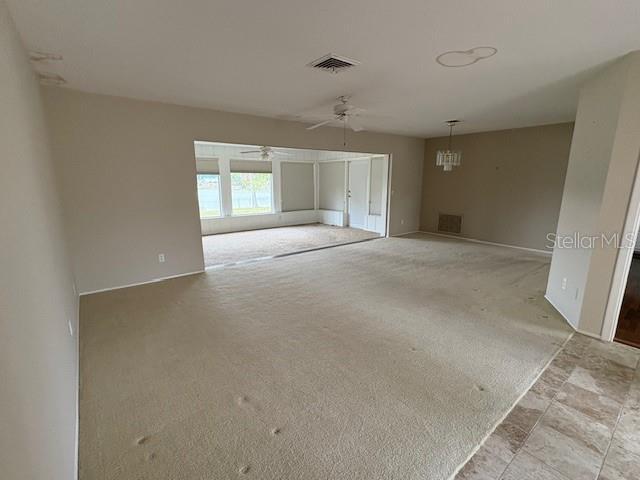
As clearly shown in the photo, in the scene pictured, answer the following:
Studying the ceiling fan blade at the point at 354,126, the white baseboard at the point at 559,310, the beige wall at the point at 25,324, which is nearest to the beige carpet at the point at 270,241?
the ceiling fan blade at the point at 354,126

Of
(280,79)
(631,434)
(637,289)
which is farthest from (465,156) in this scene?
(631,434)

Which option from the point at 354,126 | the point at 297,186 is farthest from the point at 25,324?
the point at 297,186

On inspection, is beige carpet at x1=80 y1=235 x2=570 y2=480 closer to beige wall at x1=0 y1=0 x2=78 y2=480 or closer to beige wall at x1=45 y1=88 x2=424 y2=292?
beige wall at x1=0 y1=0 x2=78 y2=480

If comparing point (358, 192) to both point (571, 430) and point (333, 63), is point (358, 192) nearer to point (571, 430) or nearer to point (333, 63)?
point (333, 63)

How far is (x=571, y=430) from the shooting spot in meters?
1.80

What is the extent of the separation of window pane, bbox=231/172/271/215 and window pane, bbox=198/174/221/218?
44 centimetres

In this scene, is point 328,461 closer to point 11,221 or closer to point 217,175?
point 11,221

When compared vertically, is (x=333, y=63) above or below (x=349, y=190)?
above

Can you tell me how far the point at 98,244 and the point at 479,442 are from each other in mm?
4525

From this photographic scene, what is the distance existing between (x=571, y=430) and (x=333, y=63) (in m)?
3.20

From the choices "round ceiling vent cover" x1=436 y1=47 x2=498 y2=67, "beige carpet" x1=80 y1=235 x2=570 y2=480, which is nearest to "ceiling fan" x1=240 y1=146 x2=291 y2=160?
"beige carpet" x1=80 y1=235 x2=570 y2=480

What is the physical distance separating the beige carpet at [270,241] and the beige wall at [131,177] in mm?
1121

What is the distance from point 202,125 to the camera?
4.30 metres

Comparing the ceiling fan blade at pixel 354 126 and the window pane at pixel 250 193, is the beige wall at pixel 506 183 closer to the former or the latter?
the ceiling fan blade at pixel 354 126
